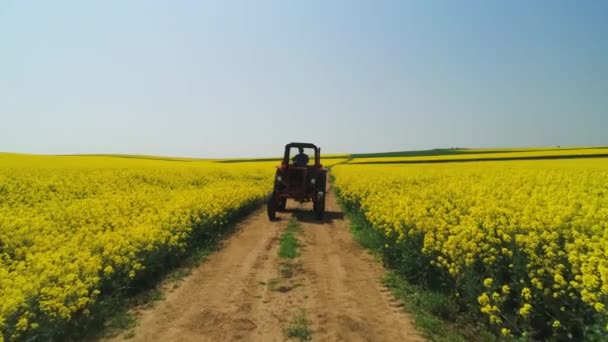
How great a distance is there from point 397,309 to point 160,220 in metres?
5.92

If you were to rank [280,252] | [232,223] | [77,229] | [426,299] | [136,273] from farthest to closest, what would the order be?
[232,223], [280,252], [77,229], [136,273], [426,299]

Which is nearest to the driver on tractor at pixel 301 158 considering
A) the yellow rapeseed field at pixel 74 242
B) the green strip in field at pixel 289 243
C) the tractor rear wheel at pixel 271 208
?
the tractor rear wheel at pixel 271 208

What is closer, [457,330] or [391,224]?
[457,330]

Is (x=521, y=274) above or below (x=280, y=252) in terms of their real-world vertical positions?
above

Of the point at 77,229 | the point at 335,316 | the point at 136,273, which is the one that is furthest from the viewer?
the point at 77,229

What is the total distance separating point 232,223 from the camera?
13.4 meters

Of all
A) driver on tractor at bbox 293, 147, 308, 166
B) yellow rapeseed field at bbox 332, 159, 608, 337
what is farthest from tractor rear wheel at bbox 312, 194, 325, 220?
yellow rapeseed field at bbox 332, 159, 608, 337

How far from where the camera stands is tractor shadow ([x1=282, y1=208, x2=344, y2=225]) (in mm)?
14055

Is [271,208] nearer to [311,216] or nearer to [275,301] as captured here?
[311,216]

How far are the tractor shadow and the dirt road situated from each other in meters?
4.08

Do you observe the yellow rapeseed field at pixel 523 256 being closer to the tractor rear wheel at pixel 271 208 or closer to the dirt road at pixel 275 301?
the dirt road at pixel 275 301

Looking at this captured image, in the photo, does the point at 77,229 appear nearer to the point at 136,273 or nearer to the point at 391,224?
the point at 136,273

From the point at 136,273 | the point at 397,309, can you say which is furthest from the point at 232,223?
the point at 397,309

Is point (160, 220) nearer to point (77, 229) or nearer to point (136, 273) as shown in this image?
point (77, 229)
